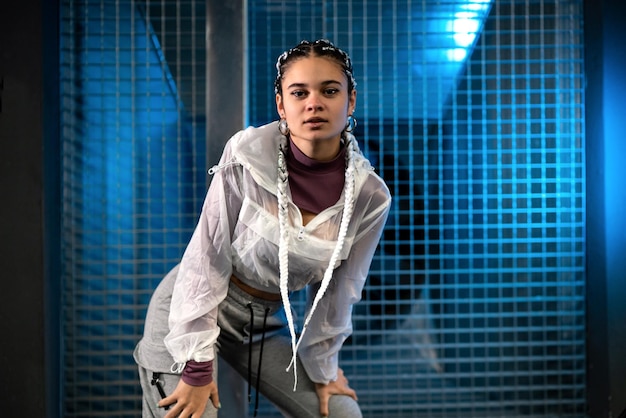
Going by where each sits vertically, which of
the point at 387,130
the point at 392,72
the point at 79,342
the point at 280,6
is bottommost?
the point at 79,342

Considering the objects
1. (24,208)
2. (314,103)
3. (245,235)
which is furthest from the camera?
(24,208)

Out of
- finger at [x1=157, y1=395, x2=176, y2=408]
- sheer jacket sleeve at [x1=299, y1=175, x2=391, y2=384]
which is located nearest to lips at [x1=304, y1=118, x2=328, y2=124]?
sheer jacket sleeve at [x1=299, y1=175, x2=391, y2=384]

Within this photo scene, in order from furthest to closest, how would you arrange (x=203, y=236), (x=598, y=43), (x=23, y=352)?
(x=598, y=43) < (x=23, y=352) < (x=203, y=236)

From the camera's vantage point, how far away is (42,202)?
2.27m

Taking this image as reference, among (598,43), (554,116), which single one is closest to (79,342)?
(554,116)

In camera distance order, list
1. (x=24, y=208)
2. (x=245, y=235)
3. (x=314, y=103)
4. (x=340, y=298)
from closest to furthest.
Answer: (x=314, y=103), (x=245, y=235), (x=340, y=298), (x=24, y=208)

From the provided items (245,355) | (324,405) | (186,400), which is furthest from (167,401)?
(324,405)

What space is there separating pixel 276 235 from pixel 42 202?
1123 mm

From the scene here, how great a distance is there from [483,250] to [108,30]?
5.55 ft

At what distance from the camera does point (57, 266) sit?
7.88 ft

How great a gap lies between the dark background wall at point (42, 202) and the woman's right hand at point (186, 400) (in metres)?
0.94

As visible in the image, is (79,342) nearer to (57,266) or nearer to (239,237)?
(57,266)

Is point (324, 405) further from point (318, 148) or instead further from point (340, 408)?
point (318, 148)

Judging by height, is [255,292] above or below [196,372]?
above
